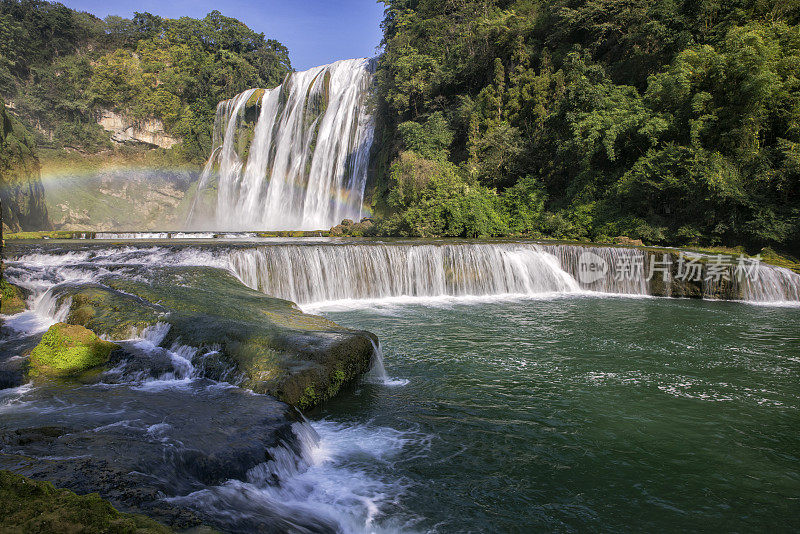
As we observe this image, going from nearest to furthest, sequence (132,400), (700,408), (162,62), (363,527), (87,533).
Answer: (87,533), (363,527), (132,400), (700,408), (162,62)

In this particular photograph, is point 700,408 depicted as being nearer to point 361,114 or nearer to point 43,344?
point 43,344

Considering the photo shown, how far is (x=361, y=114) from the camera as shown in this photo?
2902cm

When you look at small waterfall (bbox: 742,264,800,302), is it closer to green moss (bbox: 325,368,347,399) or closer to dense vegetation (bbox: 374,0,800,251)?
dense vegetation (bbox: 374,0,800,251)

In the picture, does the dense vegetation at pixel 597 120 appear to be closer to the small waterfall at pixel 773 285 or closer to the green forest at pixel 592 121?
the green forest at pixel 592 121

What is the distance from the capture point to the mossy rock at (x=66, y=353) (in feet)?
17.0

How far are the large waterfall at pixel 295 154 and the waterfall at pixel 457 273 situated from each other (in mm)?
14935

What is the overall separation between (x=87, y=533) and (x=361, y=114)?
1161 inches

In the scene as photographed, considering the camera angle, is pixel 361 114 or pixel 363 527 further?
pixel 361 114

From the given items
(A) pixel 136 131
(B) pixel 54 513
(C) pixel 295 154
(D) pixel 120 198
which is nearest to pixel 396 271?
(B) pixel 54 513

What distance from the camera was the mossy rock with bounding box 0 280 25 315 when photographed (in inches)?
314

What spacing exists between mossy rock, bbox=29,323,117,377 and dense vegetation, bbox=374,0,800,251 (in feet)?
49.9

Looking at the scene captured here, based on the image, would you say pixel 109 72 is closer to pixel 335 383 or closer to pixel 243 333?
pixel 243 333

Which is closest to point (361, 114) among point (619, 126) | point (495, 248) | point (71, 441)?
point (619, 126)

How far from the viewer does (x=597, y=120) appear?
18.2 metres
